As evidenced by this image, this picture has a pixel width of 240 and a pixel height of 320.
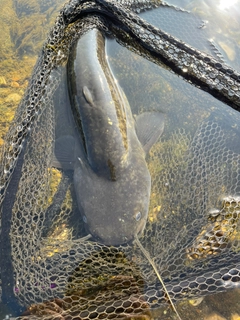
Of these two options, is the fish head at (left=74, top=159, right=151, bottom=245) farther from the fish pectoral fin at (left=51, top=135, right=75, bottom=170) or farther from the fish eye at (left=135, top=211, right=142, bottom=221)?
the fish pectoral fin at (left=51, top=135, right=75, bottom=170)

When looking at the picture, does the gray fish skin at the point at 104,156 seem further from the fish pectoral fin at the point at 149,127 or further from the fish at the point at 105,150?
the fish pectoral fin at the point at 149,127

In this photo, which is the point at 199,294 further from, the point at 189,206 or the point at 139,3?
the point at 139,3

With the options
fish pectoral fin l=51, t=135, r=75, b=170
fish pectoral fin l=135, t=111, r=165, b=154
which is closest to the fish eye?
fish pectoral fin l=135, t=111, r=165, b=154

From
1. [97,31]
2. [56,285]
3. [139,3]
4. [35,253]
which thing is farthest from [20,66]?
[56,285]

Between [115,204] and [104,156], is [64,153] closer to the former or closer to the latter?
[104,156]

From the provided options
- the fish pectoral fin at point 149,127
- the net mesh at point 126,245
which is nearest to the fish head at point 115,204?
the net mesh at point 126,245

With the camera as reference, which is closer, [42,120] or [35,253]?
[35,253]

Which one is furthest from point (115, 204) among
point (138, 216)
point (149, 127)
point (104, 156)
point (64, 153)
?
point (149, 127)
